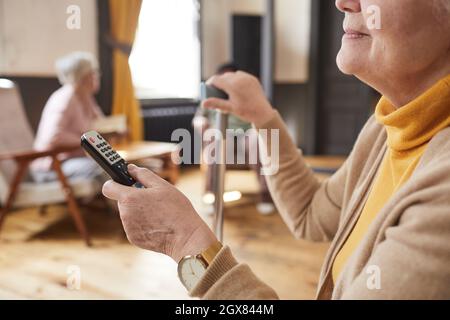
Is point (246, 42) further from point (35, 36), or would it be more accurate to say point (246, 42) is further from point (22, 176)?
point (22, 176)

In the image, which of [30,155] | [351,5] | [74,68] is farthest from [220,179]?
[74,68]

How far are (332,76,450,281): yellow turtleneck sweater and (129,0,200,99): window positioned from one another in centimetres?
421

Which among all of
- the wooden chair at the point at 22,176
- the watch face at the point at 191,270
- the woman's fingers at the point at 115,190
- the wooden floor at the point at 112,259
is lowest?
the wooden floor at the point at 112,259

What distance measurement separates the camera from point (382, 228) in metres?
0.53

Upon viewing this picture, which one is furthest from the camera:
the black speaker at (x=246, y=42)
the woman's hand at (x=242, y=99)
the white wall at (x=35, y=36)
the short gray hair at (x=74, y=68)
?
the black speaker at (x=246, y=42)

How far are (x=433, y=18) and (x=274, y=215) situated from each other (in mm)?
2756

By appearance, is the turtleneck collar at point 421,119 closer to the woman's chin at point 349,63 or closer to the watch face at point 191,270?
the woman's chin at point 349,63

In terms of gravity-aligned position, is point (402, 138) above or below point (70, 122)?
above

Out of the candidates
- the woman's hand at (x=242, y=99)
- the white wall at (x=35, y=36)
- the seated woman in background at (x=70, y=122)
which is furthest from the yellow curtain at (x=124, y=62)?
the woman's hand at (x=242, y=99)

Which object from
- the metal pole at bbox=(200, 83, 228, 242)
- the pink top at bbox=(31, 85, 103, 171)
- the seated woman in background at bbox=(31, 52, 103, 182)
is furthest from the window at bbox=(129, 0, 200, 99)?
the metal pole at bbox=(200, 83, 228, 242)

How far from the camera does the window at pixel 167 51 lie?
4.79 meters

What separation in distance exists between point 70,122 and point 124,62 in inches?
64.5

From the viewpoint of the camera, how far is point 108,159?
A: 658 mm

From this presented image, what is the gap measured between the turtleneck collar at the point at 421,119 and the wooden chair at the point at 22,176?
221cm
